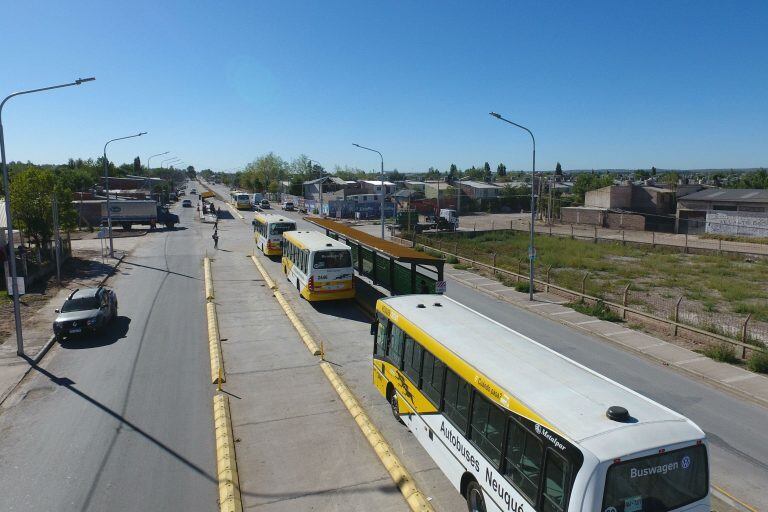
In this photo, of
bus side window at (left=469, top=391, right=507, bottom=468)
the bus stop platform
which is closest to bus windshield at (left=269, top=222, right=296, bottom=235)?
the bus stop platform

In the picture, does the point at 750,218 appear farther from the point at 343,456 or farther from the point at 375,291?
the point at 343,456

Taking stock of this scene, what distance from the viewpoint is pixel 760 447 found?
37.3 feet

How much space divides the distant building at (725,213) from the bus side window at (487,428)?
5353 centimetres

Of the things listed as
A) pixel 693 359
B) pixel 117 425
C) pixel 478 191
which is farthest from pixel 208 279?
pixel 478 191

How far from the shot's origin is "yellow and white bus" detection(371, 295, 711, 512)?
614 cm

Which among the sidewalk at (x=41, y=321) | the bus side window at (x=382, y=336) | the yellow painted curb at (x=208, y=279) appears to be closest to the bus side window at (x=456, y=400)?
the bus side window at (x=382, y=336)

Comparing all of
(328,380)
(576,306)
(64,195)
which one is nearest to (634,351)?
(576,306)

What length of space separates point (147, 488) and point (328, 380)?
225 inches

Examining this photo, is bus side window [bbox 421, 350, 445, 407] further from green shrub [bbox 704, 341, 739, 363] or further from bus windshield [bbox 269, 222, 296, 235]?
bus windshield [bbox 269, 222, 296, 235]

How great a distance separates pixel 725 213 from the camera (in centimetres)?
5275

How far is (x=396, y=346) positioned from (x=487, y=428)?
14.1ft

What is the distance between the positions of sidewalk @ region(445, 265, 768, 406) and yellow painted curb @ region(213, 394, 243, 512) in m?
13.2

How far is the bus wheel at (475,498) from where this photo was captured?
8.27m

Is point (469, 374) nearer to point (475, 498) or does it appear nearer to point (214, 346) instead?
point (475, 498)
